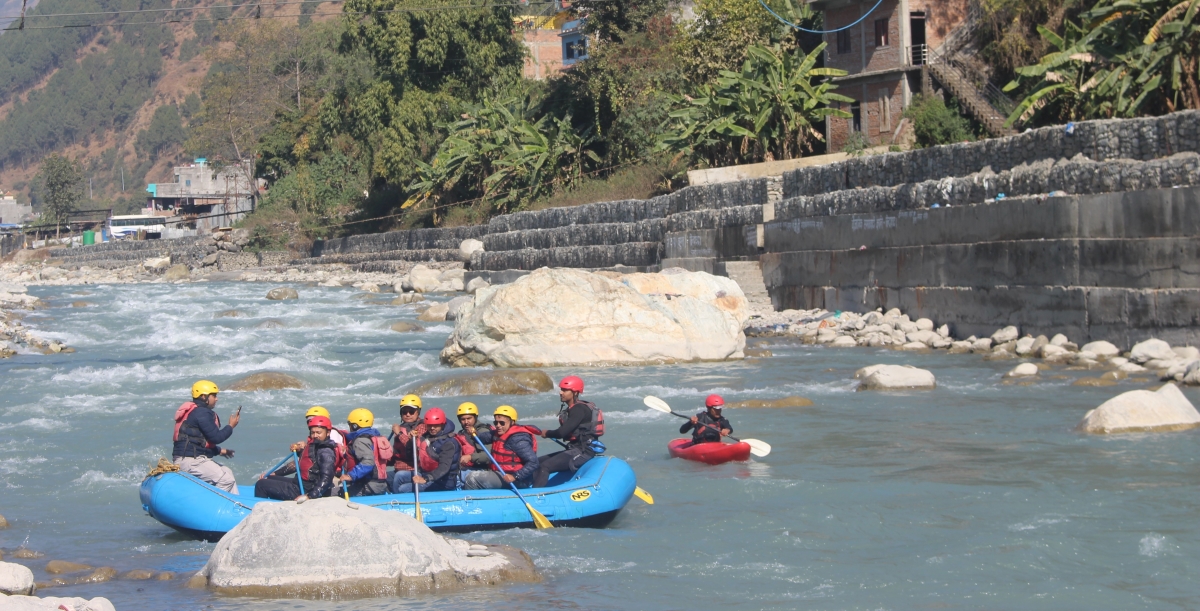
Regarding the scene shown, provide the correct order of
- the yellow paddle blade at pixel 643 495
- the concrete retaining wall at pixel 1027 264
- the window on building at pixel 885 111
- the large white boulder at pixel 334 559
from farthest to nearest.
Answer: the window on building at pixel 885 111 < the concrete retaining wall at pixel 1027 264 < the yellow paddle blade at pixel 643 495 < the large white boulder at pixel 334 559

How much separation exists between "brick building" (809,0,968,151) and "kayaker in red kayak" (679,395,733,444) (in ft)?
63.5

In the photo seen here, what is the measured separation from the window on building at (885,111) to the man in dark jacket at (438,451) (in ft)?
76.0

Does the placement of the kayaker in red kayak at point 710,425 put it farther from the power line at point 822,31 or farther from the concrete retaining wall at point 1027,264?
the power line at point 822,31

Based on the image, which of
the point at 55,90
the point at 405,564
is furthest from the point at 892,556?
the point at 55,90


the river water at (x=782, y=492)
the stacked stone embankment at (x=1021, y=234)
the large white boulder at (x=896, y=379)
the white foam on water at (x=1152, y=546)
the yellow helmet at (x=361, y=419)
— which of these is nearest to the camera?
the river water at (x=782, y=492)

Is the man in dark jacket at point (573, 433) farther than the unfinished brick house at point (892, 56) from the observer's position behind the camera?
No

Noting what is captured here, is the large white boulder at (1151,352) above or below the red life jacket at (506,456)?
above

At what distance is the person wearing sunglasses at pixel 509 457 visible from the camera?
8477mm

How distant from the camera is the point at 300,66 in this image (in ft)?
202

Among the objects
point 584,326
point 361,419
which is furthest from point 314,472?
point 584,326

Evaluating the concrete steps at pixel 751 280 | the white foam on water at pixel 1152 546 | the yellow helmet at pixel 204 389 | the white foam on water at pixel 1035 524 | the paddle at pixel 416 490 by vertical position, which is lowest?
the white foam on water at pixel 1152 546

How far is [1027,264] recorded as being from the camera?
1587cm

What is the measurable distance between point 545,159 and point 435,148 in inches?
356

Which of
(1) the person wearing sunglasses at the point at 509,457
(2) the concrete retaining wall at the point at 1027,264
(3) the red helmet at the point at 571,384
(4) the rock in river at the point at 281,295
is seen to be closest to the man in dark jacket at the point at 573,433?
(3) the red helmet at the point at 571,384
